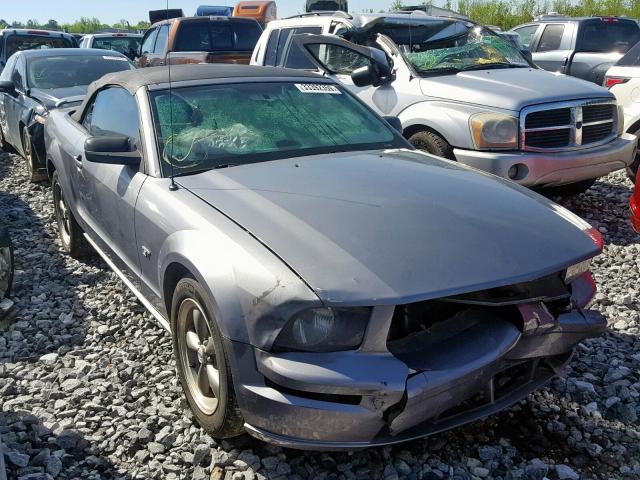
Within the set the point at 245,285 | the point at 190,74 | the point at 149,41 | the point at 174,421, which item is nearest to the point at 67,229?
the point at 190,74

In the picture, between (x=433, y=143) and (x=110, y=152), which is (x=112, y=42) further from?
(x=110, y=152)

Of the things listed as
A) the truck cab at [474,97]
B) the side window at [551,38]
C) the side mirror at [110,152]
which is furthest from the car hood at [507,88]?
the side window at [551,38]

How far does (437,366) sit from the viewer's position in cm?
230

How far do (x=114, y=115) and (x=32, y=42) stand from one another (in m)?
10.3

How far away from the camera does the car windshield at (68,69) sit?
26.1 feet

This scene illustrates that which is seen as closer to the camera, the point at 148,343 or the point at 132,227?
the point at 132,227

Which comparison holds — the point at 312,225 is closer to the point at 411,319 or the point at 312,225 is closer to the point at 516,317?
the point at 411,319

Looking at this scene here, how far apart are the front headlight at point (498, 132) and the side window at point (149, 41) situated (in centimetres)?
962

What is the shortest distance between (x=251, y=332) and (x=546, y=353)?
122 centimetres

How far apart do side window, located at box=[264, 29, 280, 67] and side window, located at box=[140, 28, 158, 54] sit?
20.4ft

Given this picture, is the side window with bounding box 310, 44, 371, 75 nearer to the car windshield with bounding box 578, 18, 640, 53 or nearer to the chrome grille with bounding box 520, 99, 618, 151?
the chrome grille with bounding box 520, 99, 618, 151

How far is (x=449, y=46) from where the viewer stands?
21.5ft

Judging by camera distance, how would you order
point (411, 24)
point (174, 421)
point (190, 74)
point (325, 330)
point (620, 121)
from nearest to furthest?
point (325, 330), point (174, 421), point (190, 74), point (620, 121), point (411, 24)

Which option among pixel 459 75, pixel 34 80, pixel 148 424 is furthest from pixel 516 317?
pixel 34 80
